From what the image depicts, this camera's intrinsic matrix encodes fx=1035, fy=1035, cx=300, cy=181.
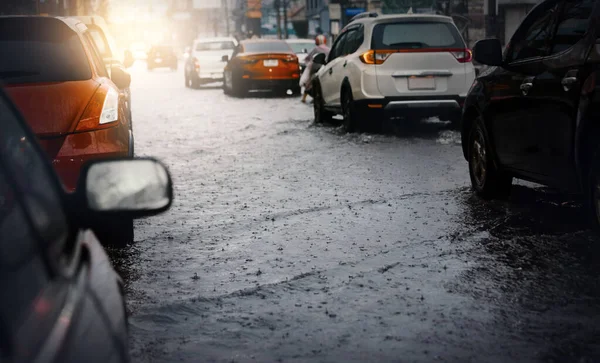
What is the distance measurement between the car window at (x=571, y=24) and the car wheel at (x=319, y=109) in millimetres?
10623

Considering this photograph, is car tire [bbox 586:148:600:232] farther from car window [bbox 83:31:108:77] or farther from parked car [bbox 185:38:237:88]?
parked car [bbox 185:38:237:88]

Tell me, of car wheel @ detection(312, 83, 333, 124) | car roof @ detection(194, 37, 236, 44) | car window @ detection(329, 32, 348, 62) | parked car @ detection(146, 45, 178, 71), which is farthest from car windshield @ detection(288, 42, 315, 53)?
parked car @ detection(146, 45, 178, 71)

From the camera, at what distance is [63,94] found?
6.85 m

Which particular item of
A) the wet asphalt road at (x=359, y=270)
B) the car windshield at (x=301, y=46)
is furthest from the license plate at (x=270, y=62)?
the wet asphalt road at (x=359, y=270)

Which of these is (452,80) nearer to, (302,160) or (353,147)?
(353,147)

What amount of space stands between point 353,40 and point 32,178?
13635mm

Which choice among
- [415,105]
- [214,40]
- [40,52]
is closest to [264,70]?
[214,40]

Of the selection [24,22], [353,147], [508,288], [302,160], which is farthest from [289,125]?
[508,288]

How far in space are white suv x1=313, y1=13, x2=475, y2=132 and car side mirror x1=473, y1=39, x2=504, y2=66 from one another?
686cm

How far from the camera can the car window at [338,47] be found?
16703 millimetres

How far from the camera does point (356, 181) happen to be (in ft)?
33.6

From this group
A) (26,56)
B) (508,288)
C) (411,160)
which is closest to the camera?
(508,288)

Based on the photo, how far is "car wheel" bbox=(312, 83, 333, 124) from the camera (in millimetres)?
17688

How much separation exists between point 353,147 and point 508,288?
7947 mm
